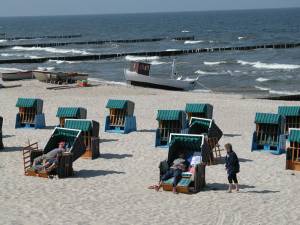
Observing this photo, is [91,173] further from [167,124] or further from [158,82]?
[158,82]

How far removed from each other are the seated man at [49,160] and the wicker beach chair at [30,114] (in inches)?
275

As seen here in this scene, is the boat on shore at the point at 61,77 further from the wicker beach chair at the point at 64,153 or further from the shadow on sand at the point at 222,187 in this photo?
the shadow on sand at the point at 222,187

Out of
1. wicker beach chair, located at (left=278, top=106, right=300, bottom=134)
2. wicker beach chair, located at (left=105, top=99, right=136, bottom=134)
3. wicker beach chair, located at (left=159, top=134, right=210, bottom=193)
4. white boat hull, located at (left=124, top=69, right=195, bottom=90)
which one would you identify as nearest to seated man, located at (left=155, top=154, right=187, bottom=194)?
wicker beach chair, located at (left=159, top=134, right=210, bottom=193)

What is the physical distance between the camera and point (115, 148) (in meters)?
19.6

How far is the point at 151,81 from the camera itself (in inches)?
1642

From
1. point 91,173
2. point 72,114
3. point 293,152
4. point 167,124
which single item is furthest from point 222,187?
point 72,114

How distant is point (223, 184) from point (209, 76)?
36.1 meters

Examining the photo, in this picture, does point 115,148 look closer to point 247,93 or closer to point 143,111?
point 143,111

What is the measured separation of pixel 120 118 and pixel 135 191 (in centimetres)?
797

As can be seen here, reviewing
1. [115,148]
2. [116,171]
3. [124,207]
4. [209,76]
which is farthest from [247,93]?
[124,207]

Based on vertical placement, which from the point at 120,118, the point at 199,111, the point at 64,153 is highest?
the point at 199,111

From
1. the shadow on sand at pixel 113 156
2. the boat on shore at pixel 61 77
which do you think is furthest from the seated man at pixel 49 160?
the boat on shore at pixel 61 77

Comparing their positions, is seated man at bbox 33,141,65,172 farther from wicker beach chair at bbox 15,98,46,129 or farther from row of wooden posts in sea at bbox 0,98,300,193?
wicker beach chair at bbox 15,98,46,129

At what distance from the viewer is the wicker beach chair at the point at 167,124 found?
19688 millimetres
